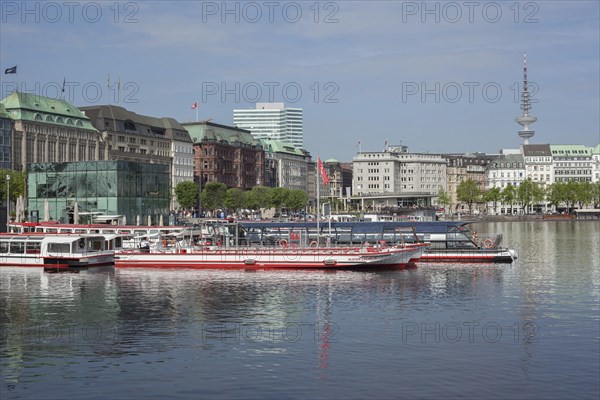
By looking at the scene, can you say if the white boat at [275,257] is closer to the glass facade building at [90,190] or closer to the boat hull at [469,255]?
the boat hull at [469,255]

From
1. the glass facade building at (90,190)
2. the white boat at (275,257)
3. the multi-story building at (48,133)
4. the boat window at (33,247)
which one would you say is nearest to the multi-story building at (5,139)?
the multi-story building at (48,133)

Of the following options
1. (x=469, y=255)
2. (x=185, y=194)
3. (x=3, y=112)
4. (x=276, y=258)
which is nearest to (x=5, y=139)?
(x=3, y=112)

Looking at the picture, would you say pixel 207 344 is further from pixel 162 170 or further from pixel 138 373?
pixel 162 170

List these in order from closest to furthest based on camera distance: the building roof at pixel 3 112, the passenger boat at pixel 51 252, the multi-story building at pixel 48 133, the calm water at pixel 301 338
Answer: the calm water at pixel 301 338 < the passenger boat at pixel 51 252 < the building roof at pixel 3 112 < the multi-story building at pixel 48 133

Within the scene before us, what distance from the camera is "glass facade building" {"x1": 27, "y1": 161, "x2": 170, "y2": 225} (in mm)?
124750

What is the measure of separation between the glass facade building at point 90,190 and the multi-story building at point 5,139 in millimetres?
28933

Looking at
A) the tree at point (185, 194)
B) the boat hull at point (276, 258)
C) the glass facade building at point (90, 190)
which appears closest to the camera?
the boat hull at point (276, 258)

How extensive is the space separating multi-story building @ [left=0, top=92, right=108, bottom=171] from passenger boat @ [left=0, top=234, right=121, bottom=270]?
74.0m

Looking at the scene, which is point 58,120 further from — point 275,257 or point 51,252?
point 275,257

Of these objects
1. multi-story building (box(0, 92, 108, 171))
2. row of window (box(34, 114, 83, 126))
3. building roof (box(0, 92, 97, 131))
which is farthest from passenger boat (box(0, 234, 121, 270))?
row of window (box(34, 114, 83, 126))

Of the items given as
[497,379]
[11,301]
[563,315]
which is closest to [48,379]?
[497,379]

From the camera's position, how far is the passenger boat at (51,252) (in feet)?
283

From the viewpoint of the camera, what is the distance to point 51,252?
87.1 metres

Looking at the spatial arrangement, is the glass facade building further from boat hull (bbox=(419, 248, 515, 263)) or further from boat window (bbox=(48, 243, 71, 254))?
boat hull (bbox=(419, 248, 515, 263))
